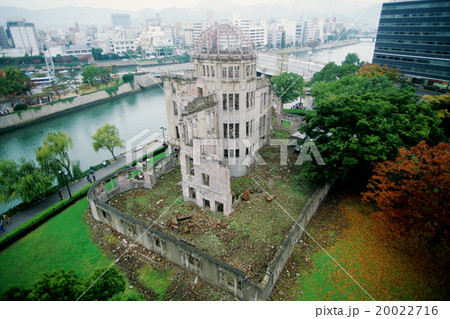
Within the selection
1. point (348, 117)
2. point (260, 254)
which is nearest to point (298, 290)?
point (260, 254)

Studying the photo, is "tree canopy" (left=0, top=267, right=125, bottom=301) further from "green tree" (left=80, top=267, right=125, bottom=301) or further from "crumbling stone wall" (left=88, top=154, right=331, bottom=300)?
"crumbling stone wall" (left=88, top=154, right=331, bottom=300)

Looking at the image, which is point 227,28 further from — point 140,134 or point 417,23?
point 417,23

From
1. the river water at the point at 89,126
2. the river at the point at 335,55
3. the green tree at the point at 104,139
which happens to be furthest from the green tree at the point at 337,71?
the green tree at the point at 104,139

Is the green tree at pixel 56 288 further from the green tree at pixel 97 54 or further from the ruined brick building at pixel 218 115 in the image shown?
the green tree at pixel 97 54

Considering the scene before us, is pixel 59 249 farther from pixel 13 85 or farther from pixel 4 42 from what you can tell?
pixel 4 42

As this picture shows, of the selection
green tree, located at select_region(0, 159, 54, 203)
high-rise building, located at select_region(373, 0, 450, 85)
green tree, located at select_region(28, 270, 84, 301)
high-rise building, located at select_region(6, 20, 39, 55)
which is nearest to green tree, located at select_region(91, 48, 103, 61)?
high-rise building, located at select_region(6, 20, 39, 55)

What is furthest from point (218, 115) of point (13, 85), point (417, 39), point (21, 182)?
point (417, 39)
